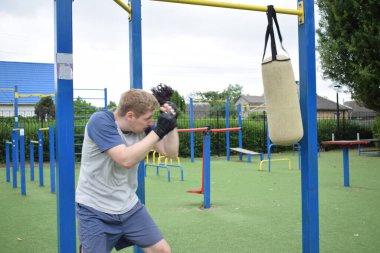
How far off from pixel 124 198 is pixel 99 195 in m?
0.14

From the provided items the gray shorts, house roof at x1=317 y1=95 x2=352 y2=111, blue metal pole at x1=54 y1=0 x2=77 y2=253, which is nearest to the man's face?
blue metal pole at x1=54 y1=0 x2=77 y2=253

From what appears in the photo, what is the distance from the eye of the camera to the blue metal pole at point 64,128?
2.15 meters

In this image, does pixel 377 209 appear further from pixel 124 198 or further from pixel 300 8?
pixel 124 198

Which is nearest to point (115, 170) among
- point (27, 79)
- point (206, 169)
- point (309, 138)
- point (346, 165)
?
point (309, 138)

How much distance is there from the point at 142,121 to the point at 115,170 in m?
0.32

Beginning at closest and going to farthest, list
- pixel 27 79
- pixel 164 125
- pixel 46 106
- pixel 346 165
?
pixel 164 125 < pixel 346 165 < pixel 46 106 < pixel 27 79

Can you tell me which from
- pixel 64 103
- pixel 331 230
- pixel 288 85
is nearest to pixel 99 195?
pixel 64 103

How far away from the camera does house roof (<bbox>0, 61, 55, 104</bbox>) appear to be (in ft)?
88.9

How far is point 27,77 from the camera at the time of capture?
2756 centimetres

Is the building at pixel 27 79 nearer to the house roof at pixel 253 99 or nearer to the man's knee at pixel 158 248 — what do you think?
the man's knee at pixel 158 248

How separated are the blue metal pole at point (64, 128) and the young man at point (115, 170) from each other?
8 cm

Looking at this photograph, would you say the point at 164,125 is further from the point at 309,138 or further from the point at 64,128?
the point at 309,138

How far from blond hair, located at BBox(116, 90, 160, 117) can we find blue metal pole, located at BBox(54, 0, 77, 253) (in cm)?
29

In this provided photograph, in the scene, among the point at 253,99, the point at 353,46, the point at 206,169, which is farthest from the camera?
the point at 253,99
